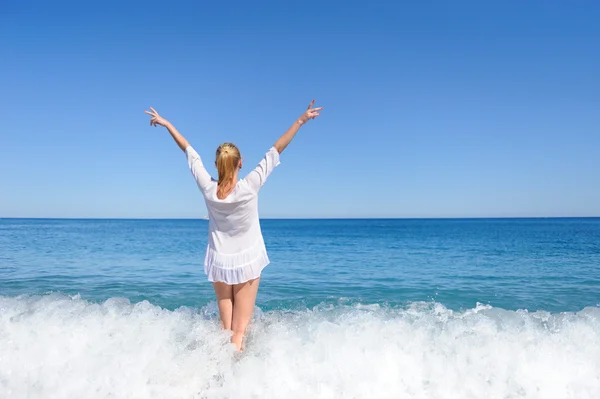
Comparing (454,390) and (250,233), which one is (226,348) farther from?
(454,390)

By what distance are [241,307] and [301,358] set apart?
3.04 ft

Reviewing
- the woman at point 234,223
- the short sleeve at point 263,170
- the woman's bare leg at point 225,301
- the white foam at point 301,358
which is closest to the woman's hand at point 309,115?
the woman at point 234,223

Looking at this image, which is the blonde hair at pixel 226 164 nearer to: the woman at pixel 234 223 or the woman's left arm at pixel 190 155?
the woman at pixel 234 223

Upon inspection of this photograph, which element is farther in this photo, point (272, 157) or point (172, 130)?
point (172, 130)

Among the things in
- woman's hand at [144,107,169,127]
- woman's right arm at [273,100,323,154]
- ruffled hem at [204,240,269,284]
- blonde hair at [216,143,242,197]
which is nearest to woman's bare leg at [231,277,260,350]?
ruffled hem at [204,240,269,284]

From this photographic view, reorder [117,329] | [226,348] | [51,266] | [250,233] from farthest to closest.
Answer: [51,266], [117,329], [226,348], [250,233]

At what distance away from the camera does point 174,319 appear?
18.1ft

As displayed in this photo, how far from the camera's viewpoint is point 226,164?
4.16 m

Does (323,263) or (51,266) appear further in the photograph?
(323,263)

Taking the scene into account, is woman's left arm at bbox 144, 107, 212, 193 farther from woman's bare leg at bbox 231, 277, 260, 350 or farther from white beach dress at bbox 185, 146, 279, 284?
woman's bare leg at bbox 231, 277, 260, 350

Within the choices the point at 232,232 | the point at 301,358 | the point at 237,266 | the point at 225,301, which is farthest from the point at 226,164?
the point at 301,358

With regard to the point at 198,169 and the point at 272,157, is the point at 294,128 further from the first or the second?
the point at 198,169

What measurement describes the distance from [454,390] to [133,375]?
338 cm

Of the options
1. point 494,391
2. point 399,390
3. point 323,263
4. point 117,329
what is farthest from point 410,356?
point 323,263
